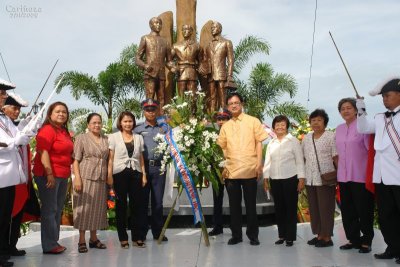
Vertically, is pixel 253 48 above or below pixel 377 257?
above

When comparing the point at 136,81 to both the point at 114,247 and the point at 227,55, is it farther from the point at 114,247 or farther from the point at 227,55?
the point at 114,247

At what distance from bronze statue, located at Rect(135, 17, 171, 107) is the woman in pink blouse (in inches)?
209

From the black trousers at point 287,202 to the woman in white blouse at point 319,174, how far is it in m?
0.20

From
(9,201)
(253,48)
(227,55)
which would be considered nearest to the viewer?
(9,201)

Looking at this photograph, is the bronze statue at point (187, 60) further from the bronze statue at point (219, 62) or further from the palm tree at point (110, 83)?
the palm tree at point (110, 83)

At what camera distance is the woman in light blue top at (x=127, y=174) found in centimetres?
559

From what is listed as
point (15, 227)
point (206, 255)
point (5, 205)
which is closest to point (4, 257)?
point (15, 227)

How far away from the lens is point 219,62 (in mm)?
10148

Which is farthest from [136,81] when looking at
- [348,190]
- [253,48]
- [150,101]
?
[348,190]

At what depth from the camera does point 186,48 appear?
10.2m

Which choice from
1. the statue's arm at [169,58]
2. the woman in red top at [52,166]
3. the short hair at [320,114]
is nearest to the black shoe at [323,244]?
the short hair at [320,114]

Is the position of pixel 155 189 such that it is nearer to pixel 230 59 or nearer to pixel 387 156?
pixel 387 156

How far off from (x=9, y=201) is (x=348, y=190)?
352 cm

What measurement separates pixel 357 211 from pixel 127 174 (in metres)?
2.60
